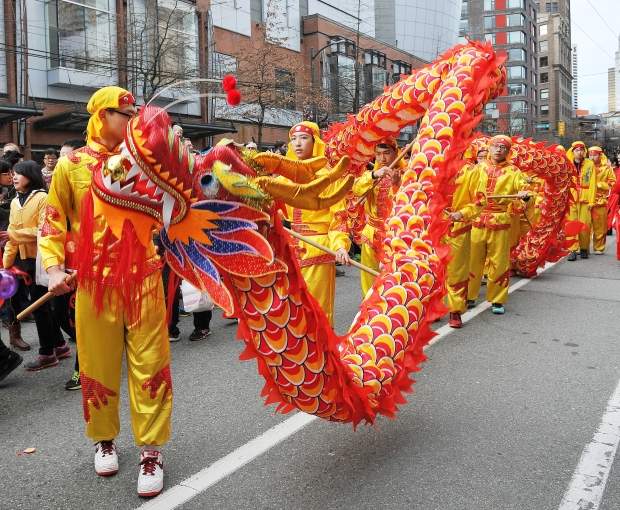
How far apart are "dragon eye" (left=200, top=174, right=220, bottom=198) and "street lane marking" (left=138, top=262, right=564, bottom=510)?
1415mm

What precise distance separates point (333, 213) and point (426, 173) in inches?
45.5

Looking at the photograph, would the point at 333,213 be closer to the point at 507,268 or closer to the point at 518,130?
the point at 507,268

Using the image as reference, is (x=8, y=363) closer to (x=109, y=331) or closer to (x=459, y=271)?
(x=109, y=331)

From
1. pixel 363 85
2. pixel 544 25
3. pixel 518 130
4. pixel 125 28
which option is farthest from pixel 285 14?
pixel 544 25

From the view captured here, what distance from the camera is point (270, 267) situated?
7.48 feet

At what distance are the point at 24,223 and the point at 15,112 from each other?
36.2ft

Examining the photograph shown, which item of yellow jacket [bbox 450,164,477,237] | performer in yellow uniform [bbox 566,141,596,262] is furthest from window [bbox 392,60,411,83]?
yellow jacket [bbox 450,164,477,237]

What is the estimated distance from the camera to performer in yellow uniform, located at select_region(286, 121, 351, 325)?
4.11m

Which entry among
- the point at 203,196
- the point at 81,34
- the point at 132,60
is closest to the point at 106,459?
the point at 203,196

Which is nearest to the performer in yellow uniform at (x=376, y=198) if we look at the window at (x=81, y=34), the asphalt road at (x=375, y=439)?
the asphalt road at (x=375, y=439)

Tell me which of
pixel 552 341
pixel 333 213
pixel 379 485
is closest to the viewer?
pixel 379 485

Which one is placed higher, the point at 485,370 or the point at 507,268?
the point at 507,268

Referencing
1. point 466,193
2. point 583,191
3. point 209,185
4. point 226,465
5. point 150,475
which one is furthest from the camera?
point 583,191

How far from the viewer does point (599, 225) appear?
11.3 m
